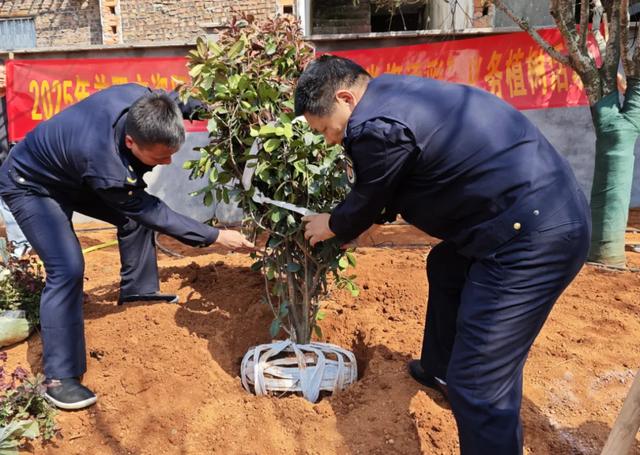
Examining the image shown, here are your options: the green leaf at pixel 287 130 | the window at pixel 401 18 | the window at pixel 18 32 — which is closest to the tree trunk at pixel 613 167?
the green leaf at pixel 287 130

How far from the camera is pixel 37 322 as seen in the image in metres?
3.31

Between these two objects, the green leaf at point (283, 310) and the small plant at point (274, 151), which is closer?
the small plant at point (274, 151)

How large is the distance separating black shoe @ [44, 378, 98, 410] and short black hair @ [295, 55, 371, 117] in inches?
72.5

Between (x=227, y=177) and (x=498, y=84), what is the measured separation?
15.6ft

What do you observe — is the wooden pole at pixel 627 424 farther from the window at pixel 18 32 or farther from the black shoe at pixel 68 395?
the window at pixel 18 32

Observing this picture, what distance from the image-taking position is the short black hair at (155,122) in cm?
242

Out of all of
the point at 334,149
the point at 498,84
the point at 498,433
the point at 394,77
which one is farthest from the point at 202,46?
the point at 498,84

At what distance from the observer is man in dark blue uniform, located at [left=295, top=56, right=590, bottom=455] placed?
1.72 m

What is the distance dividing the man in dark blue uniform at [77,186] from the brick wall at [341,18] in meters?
11.7

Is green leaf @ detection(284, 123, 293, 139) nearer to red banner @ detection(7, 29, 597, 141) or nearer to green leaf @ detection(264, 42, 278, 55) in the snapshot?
green leaf @ detection(264, 42, 278, 55)

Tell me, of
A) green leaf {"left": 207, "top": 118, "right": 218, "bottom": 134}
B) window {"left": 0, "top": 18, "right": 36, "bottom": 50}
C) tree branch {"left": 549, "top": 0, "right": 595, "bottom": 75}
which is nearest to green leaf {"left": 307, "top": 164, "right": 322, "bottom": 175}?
green leaf {"left": 207, "top": 118, "right": 218, "bottom": 134}

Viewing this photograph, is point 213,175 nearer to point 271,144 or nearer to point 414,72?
point 271,144

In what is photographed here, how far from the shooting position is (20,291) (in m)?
3.36

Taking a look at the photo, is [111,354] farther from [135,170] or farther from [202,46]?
[202,46]
